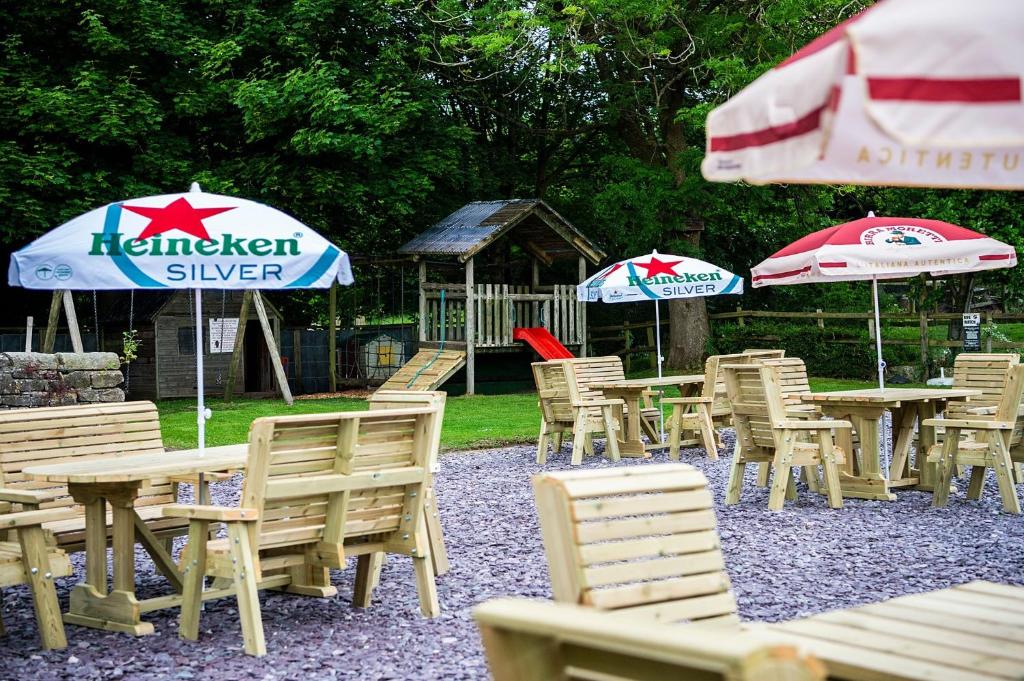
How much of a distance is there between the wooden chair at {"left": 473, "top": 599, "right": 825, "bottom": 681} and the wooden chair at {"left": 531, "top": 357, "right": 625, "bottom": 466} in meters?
11.2

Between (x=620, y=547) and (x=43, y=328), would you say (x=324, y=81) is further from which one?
(x=620, y=547)

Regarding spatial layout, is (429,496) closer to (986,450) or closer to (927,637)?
(927,637)

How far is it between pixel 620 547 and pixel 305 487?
2.80 meters

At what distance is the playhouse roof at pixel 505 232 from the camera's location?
23.7m

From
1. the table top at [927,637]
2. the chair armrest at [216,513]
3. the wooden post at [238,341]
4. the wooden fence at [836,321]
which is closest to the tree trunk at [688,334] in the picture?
the wooden fence at [836,321]

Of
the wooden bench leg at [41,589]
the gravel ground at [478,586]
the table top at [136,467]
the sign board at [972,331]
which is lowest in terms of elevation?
the gravel ground at [478,586]

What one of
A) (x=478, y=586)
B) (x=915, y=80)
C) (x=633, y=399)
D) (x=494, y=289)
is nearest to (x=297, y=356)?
(x=494, y=289)

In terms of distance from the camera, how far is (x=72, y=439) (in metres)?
7.11

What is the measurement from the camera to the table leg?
241 inches

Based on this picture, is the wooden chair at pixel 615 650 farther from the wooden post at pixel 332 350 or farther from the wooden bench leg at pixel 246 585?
the wooden post at pixel 332 350

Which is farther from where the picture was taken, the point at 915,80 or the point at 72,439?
the point at 72,439

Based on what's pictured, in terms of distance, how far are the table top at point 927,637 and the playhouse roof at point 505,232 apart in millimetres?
20149

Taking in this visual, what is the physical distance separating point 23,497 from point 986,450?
714 centimetres

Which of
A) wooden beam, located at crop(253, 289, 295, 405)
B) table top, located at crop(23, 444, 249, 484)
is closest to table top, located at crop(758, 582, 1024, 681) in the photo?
table top, located at crop(23, 444, 249, 484)
